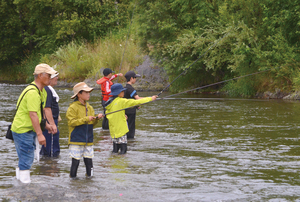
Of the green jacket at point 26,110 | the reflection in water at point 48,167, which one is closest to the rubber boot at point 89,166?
the reflection in water at point 48,167

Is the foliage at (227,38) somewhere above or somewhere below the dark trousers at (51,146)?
above

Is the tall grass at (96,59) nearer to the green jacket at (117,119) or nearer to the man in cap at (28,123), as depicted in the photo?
the green jacket at (117,119)

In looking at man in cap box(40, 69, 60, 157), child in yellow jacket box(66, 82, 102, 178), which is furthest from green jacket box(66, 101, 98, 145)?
man in cap box(40, 69, 60, 157)

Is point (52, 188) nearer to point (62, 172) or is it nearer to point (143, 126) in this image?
point (62, 172)

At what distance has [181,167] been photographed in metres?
6.94

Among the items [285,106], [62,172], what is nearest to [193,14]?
[285,106]

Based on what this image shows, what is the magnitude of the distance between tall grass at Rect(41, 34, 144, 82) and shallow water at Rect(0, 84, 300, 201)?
16.1 metres

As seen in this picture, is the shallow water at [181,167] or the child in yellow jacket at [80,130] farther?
the child in yellow jacket at [80,130]

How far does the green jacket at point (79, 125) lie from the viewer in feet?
20.2

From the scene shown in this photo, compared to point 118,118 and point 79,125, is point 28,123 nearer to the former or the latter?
point 79,125

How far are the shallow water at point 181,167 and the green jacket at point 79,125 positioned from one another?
56 centimetres

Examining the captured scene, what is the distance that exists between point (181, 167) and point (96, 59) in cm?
2329

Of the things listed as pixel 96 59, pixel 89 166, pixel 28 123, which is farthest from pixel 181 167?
pixel 96 59

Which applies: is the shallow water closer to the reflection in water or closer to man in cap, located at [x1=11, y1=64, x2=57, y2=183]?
the reflection in water
